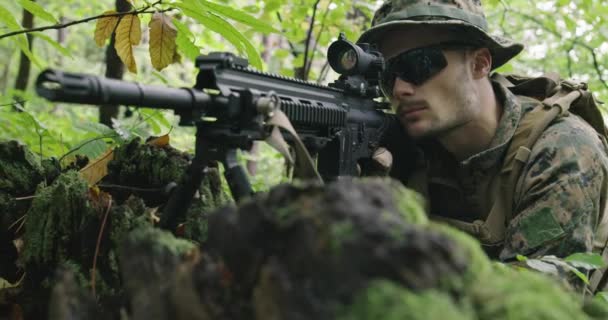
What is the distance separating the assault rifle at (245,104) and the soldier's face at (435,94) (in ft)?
1.22

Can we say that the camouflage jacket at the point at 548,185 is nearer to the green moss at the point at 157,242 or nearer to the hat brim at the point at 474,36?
the hat brim at the point at 474,36

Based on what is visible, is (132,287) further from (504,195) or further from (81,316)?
(504,195)

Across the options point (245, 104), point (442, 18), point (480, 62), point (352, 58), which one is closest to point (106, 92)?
point (245, 104)

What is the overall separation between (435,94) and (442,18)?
50cm

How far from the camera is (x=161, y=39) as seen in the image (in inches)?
101

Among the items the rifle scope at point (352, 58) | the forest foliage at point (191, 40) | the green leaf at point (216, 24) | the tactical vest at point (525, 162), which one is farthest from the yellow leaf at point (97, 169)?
the tactical vest at point (525, 162)

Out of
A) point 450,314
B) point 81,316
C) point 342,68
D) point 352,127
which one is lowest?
point 81,316

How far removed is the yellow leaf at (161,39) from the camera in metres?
2.51

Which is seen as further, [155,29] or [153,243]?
[155,29]

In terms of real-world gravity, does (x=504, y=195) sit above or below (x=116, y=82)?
below

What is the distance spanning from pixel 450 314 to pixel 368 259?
15 cm

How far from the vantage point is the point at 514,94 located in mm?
3893

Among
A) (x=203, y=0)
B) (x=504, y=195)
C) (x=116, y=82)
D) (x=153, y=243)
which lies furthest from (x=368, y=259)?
(x=504, y=195)

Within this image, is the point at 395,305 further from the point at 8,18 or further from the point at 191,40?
the point at 191,40
